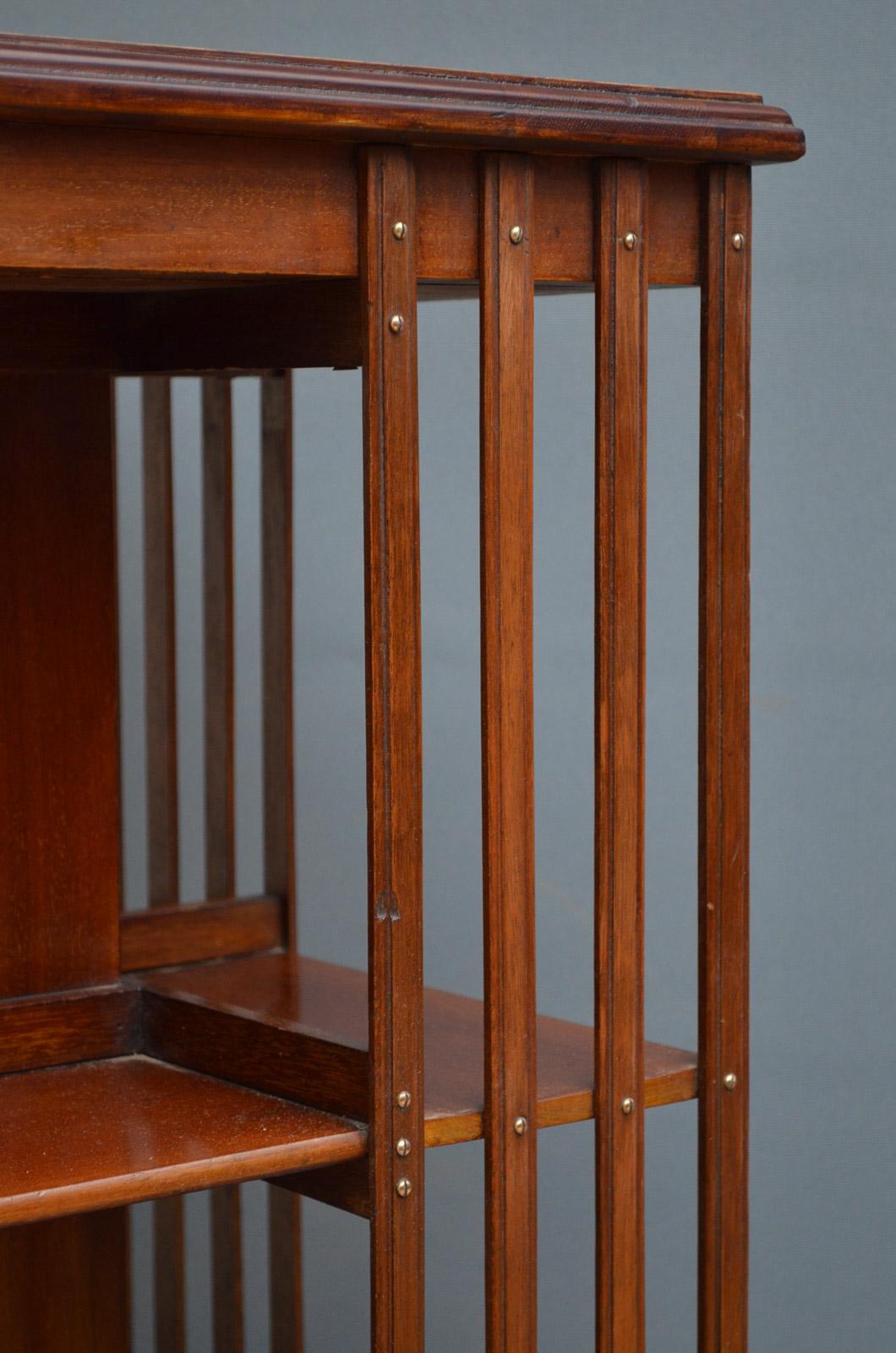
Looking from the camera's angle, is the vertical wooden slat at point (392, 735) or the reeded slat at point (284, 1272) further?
the reeded slat at point (284, 1272)

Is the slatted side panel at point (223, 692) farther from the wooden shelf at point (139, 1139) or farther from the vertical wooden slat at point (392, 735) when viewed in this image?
the vertical wooden slat at point (392, 735)

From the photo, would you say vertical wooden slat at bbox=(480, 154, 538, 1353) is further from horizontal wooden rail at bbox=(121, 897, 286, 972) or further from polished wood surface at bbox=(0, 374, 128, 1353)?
horizontal wooden rail at bbox=(121, 897, 286, 972)

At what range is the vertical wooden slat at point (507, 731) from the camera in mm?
1491

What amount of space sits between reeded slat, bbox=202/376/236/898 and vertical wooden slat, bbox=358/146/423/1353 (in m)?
0.62

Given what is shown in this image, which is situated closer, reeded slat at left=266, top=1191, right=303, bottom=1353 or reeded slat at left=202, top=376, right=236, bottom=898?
reeded slat at left=202, top=376, right=236, bottom=898

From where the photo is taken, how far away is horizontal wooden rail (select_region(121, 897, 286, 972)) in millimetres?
1990

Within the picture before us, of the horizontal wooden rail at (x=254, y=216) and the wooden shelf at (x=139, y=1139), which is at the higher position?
the horizontal wooden rail at (x=254, y=216)

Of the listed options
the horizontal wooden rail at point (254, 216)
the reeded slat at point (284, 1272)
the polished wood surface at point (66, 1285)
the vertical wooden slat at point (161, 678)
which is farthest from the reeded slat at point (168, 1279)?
the horizontal wooden rail at point (254, 216)

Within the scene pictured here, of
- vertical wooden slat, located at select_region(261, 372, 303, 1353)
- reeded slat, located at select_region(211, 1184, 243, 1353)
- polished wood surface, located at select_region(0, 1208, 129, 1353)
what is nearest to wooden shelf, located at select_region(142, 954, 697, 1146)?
vertical wooden slat, located at select_region(261, 372, 303, 1353)

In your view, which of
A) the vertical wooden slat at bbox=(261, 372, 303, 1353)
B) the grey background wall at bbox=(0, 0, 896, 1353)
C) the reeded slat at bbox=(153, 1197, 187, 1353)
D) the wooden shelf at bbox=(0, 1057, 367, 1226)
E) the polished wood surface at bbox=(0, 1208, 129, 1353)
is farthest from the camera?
the grey background wall at bbox=(0, 0, 896, 1353)

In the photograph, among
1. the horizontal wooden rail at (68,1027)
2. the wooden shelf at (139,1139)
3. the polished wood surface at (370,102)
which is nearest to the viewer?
the polished wood surface at (370,102)

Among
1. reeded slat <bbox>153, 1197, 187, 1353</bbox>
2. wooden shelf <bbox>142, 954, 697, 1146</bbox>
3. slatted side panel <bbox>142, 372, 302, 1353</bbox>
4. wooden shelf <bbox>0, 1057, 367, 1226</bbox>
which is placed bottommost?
reeded slat <bbox>153, 1197, 187, 1353</bbox>

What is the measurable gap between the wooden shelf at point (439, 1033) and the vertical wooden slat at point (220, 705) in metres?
0.18

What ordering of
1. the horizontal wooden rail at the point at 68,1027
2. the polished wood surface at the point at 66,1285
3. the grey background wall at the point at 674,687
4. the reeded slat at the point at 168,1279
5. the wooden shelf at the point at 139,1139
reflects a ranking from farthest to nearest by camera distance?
the grey background wall at the point at 674,687
the reeded slat at the point at 168,1279
the polished wood surface at the point at 66,1285
the horizontal wooden rail at the point at 68,1027
the wooden shelf at the point at 139,1139
